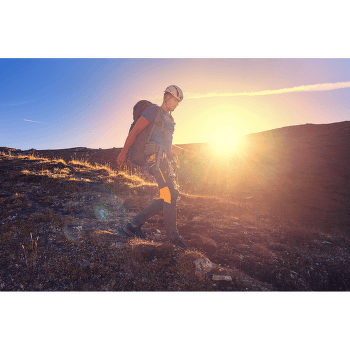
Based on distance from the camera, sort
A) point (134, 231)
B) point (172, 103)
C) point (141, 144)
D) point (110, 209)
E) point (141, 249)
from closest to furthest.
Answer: point (141, 249)
point (141, 144)
point (172, 103)
point (134, 231)
point (110, 209)

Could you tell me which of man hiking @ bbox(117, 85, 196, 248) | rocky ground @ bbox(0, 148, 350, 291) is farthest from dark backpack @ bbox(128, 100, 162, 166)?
rocky ground @ bbox(0, 148, 350, 291)

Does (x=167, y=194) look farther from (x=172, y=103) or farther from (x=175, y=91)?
(x=175, y=91)

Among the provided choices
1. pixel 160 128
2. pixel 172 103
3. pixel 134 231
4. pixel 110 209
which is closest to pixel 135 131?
pixel 160 128

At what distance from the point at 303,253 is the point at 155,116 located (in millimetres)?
3899

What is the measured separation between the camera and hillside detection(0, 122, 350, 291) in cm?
280

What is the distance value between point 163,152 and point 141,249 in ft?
5.39

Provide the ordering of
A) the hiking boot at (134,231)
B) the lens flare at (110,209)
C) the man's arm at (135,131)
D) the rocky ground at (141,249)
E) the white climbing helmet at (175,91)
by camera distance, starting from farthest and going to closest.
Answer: the lens flare at (110,209) → the hiking boot at (134,231) → the white climbing helmet at (175,91) → the man's arm at (135,131) → the rocky ground at (141,249)

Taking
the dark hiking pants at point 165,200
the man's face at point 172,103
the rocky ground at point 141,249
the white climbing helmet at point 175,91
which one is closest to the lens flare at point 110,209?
the rocky ground at point 141,249

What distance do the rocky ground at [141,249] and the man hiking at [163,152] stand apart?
59 cm

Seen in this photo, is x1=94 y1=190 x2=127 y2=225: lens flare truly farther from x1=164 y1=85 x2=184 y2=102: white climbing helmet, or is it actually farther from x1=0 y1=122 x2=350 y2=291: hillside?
x1=164 y1=85 x2=184 y2=102: white climbing helmet

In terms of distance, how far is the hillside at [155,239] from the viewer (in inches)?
110

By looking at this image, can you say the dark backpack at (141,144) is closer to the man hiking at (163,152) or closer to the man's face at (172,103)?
the man hiking at (163,152)

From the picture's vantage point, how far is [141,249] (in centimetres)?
333

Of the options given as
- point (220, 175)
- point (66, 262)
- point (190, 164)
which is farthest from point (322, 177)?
point (66, 262)
